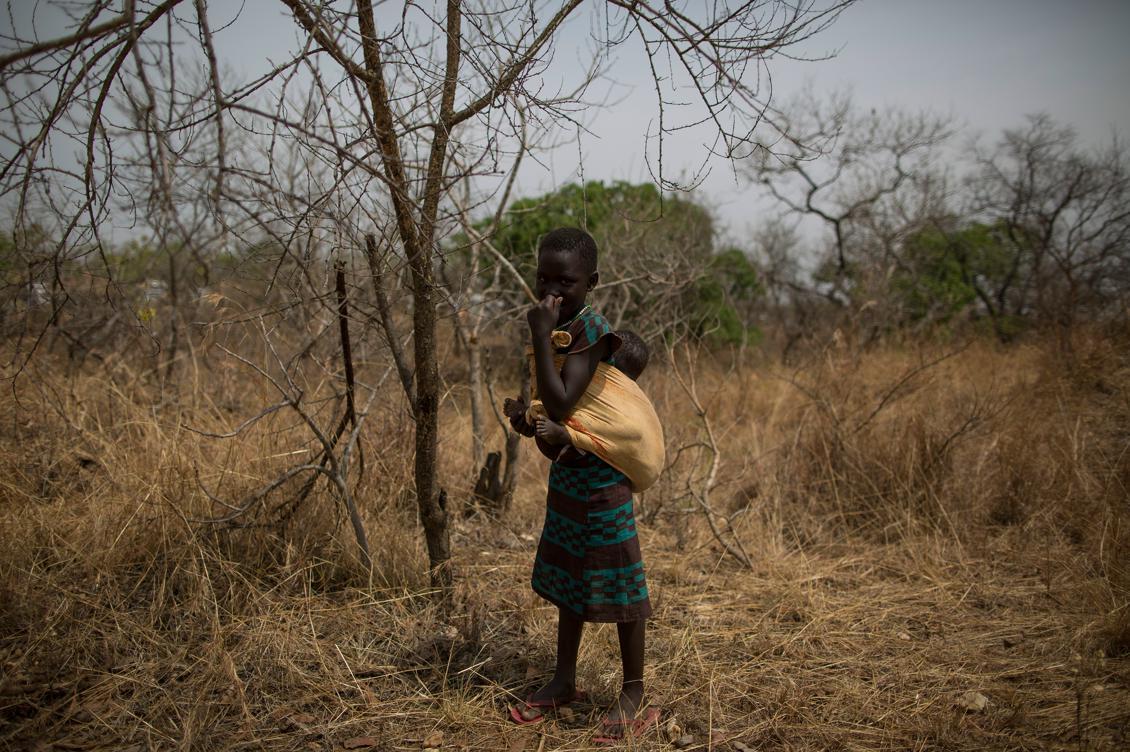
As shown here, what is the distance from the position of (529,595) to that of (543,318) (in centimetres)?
154

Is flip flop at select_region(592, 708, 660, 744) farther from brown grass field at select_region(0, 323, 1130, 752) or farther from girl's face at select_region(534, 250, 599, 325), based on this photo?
girl's face at select_region(534, 250, 599, 325)

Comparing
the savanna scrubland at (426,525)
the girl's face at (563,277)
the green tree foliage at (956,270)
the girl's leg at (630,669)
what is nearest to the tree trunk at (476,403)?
the savanna scrubland at (426,525)

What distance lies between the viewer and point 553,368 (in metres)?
1.91

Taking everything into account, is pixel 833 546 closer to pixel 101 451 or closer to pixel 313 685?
pixel 313 685

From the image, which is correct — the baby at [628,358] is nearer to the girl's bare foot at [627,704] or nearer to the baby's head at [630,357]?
the baby's head at [630,357]

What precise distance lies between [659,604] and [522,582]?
→ 0.61 meters

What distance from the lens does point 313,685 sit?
230cm

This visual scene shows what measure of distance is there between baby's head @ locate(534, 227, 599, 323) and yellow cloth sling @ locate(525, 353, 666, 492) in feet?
0.59

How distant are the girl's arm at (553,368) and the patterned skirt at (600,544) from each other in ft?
0.58

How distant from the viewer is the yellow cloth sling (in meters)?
1.96

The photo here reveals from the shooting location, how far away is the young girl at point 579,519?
1913mm

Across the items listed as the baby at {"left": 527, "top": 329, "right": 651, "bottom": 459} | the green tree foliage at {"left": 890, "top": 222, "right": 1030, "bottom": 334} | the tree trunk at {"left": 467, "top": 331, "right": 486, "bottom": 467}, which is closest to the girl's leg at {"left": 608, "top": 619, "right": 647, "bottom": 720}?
the baby at {"left": 527, "top": 329, "right": 651, "bottom": 459}

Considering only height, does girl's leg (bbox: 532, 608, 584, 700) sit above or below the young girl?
below

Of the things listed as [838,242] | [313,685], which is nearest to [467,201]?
[313,685]
